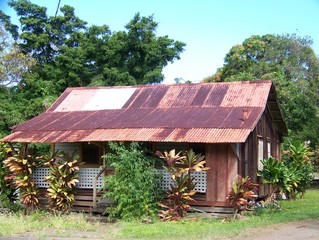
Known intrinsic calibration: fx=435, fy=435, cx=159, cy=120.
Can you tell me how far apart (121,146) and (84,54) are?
17.0 m

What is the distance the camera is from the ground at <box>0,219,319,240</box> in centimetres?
963

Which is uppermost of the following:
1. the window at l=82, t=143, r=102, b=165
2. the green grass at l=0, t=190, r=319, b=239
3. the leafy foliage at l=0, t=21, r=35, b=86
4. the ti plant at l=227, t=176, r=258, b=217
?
the leafy foliage at l=0, t=21, r=35, b=86

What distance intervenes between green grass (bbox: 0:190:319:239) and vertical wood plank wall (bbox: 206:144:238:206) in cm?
75

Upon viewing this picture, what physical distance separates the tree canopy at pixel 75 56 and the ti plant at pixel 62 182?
13.0 meters

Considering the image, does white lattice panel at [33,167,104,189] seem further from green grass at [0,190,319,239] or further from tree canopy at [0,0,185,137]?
tree canopy at [0,0,185,137]

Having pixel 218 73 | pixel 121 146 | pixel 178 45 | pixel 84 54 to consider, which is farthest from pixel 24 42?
pixel 121 146

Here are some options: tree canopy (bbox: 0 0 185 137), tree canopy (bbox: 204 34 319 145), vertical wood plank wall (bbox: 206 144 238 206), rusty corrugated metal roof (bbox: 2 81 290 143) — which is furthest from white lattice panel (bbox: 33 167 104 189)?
tree canopy (bbox: 204 34 319 145)

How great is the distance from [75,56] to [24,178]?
15963 millimetres

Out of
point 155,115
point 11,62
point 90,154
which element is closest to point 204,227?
point 155,115

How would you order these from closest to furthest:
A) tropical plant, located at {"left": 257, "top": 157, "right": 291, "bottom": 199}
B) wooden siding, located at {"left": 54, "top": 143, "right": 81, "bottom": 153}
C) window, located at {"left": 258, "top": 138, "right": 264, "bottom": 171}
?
tropical plant, located at {"left": 257, "top": 157, "right": 291, "bottom": 199} < wooden siding, located at {"left": 54, "top": 143, "right": 81, "bottom": 153} < window, located at {"left": 258, "top": 138, "right": 264, "bottom": 171}

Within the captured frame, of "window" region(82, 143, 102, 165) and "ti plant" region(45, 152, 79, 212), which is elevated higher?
"window" region(82, 143, 102, 165)

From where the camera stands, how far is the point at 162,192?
13.1 m

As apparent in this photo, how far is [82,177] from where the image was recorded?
1437 centimetres

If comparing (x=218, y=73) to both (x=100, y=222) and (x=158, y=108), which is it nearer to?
(x=158, y=108)
